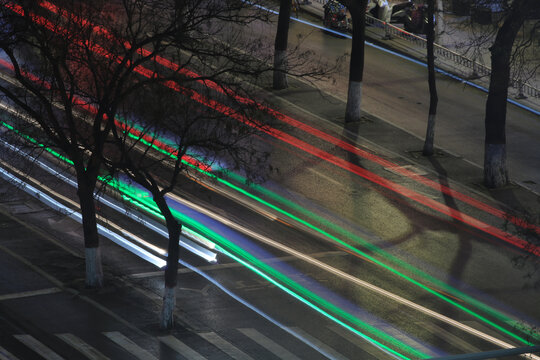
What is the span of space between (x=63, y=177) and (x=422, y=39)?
20.4 metres

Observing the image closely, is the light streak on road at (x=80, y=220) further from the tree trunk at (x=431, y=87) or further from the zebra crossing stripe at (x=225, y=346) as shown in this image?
the tree trunk at (x=431, y=87)

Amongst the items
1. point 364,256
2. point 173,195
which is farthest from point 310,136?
point 364,256

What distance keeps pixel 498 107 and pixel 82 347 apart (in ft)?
48.1

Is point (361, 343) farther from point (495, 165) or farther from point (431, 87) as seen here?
point (431, 87)

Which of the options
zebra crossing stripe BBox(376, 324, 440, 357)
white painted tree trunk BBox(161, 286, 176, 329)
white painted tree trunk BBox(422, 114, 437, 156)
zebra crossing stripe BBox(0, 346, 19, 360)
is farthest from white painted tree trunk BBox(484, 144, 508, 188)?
zebra crossing stripe BBox(0, 346, 19, 360)

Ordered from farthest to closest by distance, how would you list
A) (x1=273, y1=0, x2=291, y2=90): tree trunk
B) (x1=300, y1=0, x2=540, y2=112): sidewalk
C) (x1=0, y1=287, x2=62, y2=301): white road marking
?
(x1=300, y1=0, x2=540, y2=112): sidewalk
(x1=273, y1=0, x2=291, y2=90): tree trunk
(x1=0, y1=287, x2=62, y2=301): white road marking

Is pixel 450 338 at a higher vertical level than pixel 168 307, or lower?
→ higher

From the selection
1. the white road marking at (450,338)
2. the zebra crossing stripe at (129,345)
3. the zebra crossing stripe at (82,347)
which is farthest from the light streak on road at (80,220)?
the white road marking at (450,338)

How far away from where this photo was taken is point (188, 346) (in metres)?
15.8

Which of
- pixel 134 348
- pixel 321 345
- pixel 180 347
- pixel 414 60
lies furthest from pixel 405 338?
pixel 414 60

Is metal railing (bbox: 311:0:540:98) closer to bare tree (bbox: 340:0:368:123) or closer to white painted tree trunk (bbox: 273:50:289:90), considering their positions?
bare tree (bbox: 340:0:368:123)

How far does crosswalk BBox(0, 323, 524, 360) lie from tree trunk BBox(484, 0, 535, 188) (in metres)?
9.59

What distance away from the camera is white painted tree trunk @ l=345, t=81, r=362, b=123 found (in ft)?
95.3

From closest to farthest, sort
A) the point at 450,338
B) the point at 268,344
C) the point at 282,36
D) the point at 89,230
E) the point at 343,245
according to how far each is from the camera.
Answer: the point at 268,344, the point at 450,338, the point at 89,230, the point at 343,245, the point at 282,36
